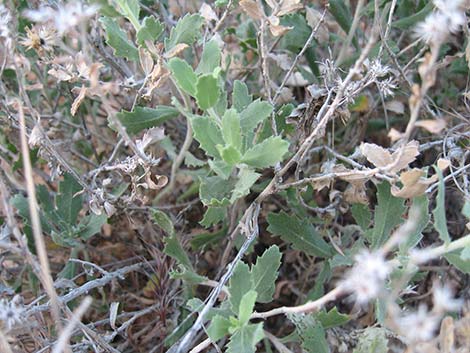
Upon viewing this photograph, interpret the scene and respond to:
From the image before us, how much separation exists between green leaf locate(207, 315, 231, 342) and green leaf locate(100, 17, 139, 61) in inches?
23.3

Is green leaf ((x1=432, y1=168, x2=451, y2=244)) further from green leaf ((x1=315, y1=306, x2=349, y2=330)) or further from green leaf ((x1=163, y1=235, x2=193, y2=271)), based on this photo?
green leaf ((x1=163, y1=235, x2=193, y2=271))

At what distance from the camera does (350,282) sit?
→ 0.87m

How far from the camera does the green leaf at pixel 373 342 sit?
3.99ft

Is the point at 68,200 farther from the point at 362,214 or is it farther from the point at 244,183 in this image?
the point at 362,214

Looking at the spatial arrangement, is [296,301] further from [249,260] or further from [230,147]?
[230,147]

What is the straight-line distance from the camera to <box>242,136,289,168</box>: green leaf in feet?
3.79

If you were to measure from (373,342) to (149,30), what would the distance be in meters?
0.74

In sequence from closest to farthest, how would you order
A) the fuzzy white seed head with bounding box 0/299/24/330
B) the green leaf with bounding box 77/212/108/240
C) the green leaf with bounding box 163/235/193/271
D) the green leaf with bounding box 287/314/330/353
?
the fuzzy white seed head with bounding box 0/299/24/330 → the green leaf with bounding box 287/314/330/353 → the green leaf with bounding box 163/235/193/271 → the green leaf with bounding box 77/212/108/240

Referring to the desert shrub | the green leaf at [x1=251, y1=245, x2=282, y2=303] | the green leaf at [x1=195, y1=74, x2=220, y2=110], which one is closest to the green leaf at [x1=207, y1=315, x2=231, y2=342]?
the desert shrub

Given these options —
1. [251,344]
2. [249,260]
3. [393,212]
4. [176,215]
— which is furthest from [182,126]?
[251,344]

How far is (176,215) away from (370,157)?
30.1 inches

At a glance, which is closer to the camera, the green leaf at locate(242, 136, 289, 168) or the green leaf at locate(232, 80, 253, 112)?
the green leaf at locate(242, 136, 289, 168)

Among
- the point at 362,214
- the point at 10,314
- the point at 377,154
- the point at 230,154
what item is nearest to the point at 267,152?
the point at 230,154

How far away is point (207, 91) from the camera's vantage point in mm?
1144
